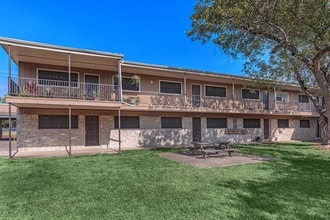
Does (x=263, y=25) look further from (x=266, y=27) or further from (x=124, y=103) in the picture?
(x=124, y=103)

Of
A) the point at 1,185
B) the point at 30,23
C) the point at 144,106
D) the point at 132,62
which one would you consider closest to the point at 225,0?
the point at 132,62

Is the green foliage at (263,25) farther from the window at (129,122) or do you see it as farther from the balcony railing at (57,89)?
the window at (129,122)

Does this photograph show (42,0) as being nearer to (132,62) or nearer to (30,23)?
(30,23)

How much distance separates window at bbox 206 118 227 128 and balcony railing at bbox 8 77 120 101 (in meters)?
8.28

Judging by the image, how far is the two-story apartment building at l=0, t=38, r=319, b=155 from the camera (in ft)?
42.4

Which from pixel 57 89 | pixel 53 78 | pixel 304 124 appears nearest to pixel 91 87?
pixel 57 89

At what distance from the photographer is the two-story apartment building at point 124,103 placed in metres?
12.9

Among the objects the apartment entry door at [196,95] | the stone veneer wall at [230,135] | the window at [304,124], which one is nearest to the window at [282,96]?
the stone veneer wall at [230,135]

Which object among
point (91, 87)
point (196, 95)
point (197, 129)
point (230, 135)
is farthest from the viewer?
point (230, 135)

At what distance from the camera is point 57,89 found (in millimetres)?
14086

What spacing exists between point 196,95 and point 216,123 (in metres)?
3.52

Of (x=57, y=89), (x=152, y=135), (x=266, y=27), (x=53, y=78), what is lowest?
(x=152, y=135)

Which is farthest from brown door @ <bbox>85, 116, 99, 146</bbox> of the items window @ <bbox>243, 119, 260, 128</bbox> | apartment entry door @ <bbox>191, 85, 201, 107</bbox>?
window @ <bbox>243, 119, 260, 128</bbox>

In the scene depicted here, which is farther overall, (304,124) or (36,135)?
(304,124)
